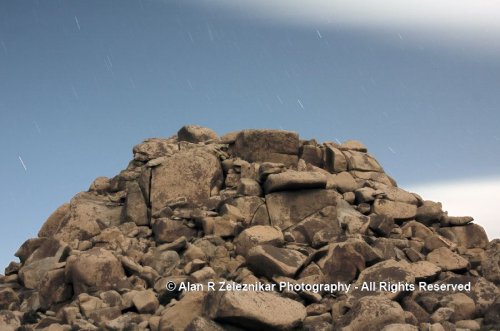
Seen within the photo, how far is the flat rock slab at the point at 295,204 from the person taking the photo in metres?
24.7

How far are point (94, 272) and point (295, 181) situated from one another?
28.4 feet

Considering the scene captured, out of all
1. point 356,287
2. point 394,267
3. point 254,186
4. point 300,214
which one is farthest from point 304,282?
point 254,186

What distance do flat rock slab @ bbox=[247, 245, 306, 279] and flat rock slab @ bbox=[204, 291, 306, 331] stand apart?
306cm

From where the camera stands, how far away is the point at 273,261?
20719mm

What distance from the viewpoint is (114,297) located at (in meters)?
→ 20.5

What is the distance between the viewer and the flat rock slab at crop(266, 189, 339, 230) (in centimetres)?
2466

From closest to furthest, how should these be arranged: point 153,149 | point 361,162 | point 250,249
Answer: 1. point 250,249
2. point 361,162
3. point 153,149

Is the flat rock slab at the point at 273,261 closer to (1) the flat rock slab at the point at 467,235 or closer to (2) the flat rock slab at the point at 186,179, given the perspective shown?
(2) the flat rock slab at the point at 186,179

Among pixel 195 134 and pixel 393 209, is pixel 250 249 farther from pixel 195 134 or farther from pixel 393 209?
pixel 195 134

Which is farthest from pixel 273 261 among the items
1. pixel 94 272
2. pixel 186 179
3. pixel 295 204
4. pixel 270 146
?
pixel 270 146

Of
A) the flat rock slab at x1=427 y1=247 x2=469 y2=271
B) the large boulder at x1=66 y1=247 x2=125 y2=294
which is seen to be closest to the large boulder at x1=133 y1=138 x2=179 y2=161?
the large boulder at x1=66 y1=247 x2=125 y2=294

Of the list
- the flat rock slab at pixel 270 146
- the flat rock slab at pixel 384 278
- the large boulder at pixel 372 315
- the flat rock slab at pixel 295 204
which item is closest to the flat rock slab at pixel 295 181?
the flat rock slab at pixel 295 204

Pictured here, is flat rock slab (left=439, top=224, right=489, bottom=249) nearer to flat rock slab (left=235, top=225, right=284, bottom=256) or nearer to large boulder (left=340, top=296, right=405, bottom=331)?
flat rock slab (left=235, top=225, right=284, bottom=256)

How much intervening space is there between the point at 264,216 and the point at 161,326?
8097 mm
